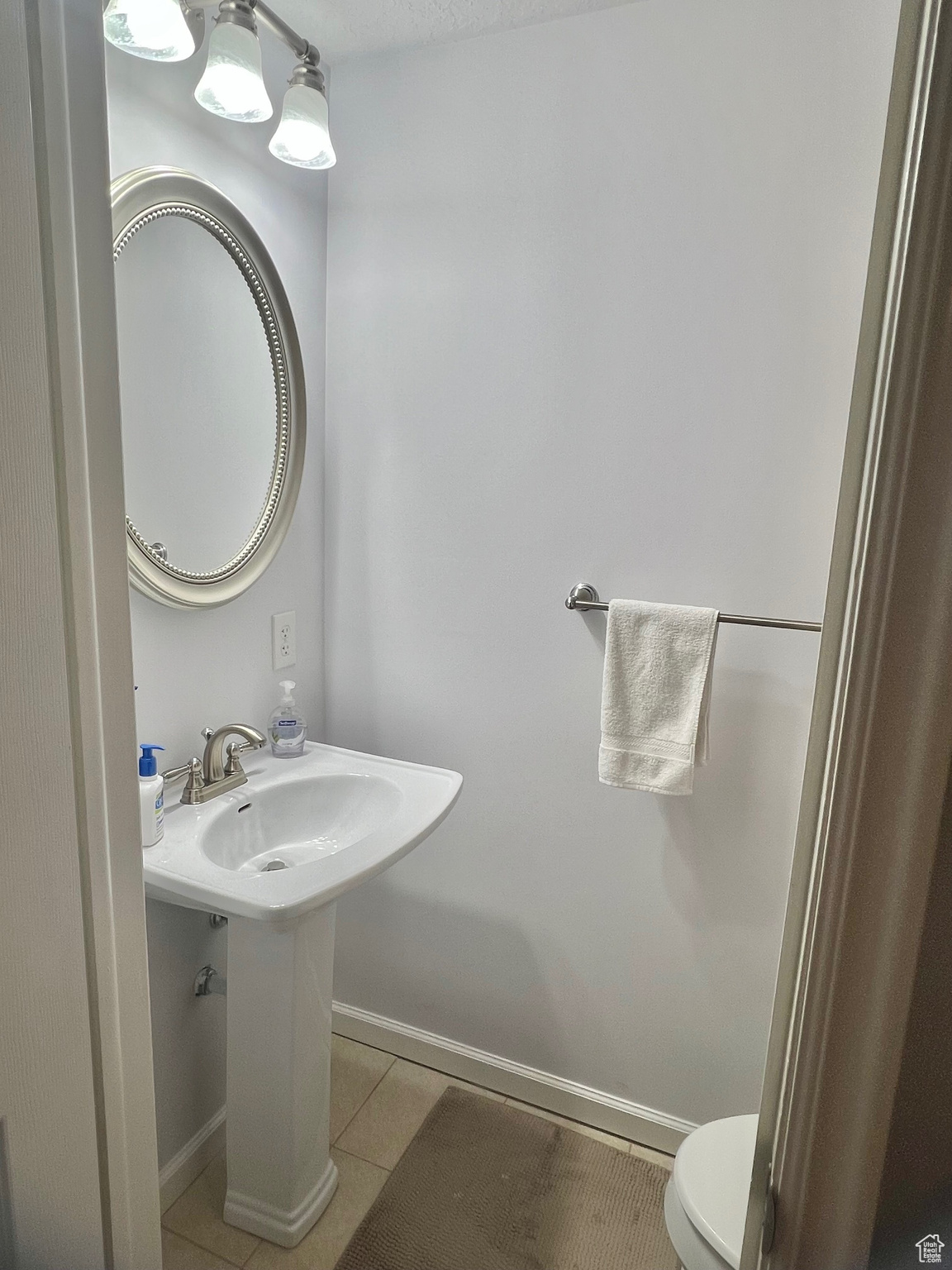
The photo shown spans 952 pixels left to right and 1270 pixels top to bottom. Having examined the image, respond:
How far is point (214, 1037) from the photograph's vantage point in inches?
62.9

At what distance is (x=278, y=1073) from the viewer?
1360 millimetres

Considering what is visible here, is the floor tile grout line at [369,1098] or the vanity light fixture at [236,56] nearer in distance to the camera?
the vanity light fixture at [236,56]

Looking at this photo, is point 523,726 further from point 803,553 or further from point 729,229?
point 729,229

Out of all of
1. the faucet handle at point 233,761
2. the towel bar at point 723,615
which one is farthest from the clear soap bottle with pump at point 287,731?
the towel bar at point 723,615

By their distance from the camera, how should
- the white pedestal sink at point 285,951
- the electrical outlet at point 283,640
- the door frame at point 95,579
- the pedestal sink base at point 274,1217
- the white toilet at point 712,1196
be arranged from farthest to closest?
the electrical outlet at point 283,640 → the pedestal sink base at point 274,1217 → the white pedestal sink at point 285,951 → the white toilet at point 712,1196 → the door frame at point 95,579

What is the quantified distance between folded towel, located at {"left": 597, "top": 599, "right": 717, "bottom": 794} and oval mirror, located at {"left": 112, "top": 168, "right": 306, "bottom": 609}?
0.76 m

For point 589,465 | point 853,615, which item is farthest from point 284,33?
point 853,615

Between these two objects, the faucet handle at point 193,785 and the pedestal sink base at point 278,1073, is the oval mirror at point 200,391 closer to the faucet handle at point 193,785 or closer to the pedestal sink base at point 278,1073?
the faucet handle at point 193,785

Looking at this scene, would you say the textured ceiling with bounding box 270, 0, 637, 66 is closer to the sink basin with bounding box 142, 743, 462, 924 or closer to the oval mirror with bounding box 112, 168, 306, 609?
the oval mirror with bounding box 112, 168, 306, 609

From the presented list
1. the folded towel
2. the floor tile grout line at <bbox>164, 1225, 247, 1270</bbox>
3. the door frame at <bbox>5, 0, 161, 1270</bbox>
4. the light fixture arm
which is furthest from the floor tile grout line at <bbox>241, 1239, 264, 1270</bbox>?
the light fixture arm

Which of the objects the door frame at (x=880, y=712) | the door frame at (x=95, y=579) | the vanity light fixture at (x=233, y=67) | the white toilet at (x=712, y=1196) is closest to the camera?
the door frame at (x=880, y=712)

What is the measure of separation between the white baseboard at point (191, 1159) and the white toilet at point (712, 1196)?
970 millimetres

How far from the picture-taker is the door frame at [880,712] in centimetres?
38

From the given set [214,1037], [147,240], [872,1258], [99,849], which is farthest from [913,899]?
[214,1037]
